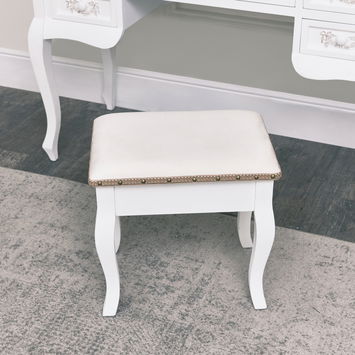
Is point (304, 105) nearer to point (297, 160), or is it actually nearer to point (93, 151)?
point (297, 160)

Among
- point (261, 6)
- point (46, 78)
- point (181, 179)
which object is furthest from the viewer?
point (46, 78)

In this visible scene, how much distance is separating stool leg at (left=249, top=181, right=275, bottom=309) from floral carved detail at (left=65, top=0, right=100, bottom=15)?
799 mm

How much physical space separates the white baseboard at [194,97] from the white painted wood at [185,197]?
97cm

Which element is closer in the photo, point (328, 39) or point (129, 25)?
point (328, 39)

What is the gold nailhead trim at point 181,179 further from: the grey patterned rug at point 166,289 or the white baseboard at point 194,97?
the white baseboard at point 194,97

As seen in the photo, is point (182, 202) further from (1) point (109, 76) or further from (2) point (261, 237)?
(1) point (109, 76)

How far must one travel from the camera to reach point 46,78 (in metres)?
2.35

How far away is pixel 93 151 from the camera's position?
1.72 m

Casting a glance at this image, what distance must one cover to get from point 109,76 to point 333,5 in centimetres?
112

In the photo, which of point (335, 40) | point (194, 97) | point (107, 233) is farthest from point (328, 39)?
point (194, 97)

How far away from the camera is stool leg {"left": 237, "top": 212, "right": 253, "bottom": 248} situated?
2.02 metres

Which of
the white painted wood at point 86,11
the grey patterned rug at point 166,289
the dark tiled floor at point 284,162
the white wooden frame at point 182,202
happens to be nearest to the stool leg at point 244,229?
the grey patterned rug at point 166,289

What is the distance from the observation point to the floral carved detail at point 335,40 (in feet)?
6.06

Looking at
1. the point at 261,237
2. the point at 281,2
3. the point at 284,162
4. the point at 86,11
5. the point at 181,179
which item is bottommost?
the point at 284,162
